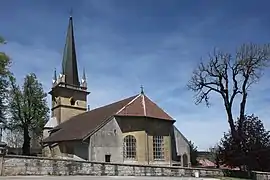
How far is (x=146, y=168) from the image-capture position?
82.4 feet

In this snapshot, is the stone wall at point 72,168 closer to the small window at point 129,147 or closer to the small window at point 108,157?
the small window at point 129,147

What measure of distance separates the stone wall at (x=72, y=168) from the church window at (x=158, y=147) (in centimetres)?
1180

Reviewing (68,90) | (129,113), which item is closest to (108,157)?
(129,113)

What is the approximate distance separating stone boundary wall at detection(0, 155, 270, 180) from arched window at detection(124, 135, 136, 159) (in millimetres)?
12043

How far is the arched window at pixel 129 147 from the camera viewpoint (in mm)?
37625

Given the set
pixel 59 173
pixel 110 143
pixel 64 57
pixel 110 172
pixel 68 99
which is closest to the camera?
pixel 59 173

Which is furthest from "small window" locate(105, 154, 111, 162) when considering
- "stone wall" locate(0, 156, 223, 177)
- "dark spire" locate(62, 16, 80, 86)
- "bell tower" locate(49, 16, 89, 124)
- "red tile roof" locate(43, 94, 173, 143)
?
"dark spire" locate(62, 16, 80, 86)

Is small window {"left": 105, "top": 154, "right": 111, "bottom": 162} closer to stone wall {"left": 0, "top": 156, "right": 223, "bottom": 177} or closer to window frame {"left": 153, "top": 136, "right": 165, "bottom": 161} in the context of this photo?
window frame {"left": 153, "top": 136, "right": 165, "bottom": 161}

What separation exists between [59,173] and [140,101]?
63.8 ft

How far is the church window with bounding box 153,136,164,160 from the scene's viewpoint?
126 ft

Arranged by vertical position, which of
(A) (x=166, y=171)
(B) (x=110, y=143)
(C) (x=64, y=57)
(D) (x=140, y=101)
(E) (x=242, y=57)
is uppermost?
(C) (x=64, y=57)

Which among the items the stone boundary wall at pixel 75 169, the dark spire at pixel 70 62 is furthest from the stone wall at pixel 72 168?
the dark spire at pixel 70 62

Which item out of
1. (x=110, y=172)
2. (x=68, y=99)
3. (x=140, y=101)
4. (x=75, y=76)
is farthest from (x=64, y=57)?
(x=110, y=172)

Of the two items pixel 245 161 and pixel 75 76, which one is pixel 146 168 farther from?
pixel 75 76
